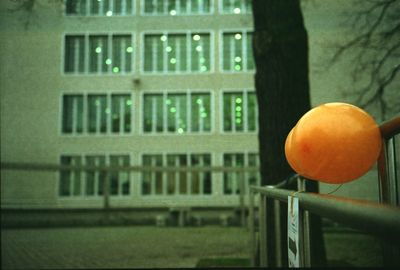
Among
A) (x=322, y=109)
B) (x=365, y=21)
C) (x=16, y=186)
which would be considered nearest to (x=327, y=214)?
(x=322, y=109)

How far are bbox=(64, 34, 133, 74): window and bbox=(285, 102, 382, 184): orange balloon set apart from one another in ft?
80.0

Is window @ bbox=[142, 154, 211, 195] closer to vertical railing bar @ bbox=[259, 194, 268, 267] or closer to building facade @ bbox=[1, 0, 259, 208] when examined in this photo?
building facade @ bbox=[1, 0, 259, 208]

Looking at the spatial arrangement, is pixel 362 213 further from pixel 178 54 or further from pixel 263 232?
pixel 178 54

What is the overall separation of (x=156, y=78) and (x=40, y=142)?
7067 mm

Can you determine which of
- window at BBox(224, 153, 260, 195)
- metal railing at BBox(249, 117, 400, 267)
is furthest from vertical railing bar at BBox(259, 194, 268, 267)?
window at BBox(224, 153, 260, 195)

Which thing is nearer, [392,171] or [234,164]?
[392,171]

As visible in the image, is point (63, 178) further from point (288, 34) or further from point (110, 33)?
point (288, 34)

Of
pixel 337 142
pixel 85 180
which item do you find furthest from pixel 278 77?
pixel 85 180

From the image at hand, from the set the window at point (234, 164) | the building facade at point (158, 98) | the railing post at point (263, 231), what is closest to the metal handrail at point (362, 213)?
the railing post at point (263, 231)

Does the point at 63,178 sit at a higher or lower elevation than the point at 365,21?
lower

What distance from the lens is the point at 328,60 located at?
257 inches

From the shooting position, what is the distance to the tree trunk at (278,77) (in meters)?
6.14

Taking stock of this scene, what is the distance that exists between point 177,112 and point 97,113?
4.30 m

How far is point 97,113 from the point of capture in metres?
27.4
